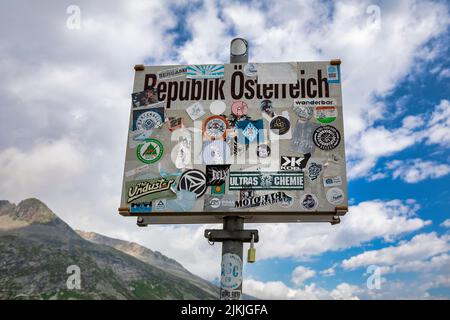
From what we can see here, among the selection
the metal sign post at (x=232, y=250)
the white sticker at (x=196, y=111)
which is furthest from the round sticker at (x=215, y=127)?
the metal sign post at (x=232, y=250)

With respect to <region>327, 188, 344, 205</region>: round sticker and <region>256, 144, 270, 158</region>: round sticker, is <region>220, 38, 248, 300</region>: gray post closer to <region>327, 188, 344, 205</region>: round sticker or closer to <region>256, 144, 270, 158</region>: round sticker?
<region>256, 144, 270, 158</region>: round sticker

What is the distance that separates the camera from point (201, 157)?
51.0ft

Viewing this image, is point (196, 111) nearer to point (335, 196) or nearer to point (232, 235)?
point (232, 235)

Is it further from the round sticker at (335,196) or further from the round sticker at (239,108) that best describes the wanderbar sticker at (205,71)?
the round sticker at (335,196)

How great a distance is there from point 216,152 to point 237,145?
2.48 ft

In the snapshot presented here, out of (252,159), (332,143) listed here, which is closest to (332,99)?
(332,143)

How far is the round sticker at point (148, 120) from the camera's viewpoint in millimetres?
16281

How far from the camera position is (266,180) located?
1493 centimetres

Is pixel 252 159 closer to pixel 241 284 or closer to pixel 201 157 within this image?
pixel 201 157

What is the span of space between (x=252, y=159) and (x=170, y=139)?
9.75 ft

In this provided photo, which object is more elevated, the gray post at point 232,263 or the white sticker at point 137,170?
the white sticker at point 137,170

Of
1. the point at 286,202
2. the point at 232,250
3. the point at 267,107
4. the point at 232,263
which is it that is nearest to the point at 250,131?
the point at 267,107

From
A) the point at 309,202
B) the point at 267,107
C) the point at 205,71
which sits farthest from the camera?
the point at 205,71

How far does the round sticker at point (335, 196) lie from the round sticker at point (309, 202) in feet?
1.47
